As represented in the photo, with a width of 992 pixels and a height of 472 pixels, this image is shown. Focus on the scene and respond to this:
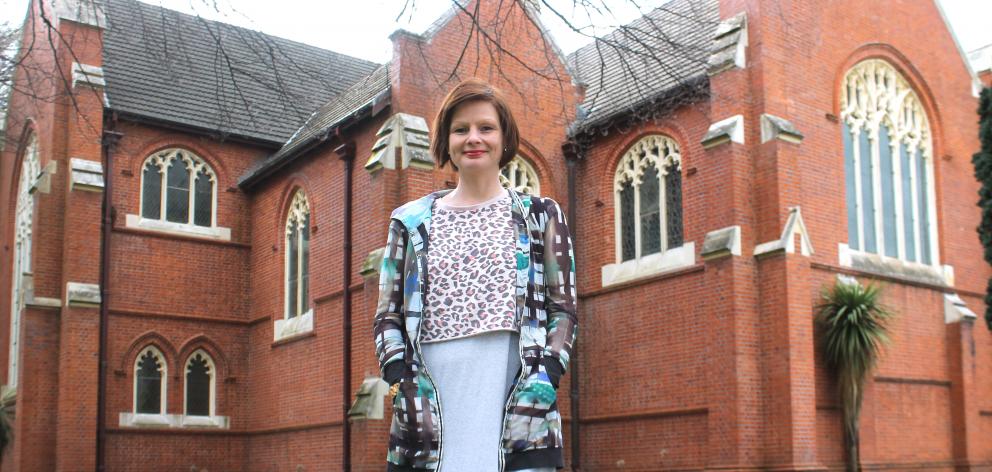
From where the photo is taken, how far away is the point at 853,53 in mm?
18219

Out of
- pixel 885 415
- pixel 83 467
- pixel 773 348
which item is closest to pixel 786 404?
pixel 773 348

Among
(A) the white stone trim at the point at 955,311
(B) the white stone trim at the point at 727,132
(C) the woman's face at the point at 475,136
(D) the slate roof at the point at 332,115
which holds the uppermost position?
(D) the slate roof at the point at 332,115

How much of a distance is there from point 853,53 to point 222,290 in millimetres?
13741

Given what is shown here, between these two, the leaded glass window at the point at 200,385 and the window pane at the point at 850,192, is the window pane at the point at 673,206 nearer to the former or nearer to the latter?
the window pane at the point at 850,192

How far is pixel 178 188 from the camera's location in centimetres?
2333

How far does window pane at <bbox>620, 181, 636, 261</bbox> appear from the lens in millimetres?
18984

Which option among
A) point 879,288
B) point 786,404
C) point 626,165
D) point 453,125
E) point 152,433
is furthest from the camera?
point 152,433

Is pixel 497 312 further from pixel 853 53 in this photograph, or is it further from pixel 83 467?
pixel 83 467

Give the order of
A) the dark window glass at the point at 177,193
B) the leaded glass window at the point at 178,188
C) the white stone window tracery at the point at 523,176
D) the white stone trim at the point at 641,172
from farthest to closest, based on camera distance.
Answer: the dark window glass at the point at 177,193
the leaded glass window at the point at 178,188
the white stone window tracery at the point at 523,176
the white stone trim at the point at 641,172

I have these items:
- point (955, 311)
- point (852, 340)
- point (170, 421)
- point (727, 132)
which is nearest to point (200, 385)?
point (170, 421)

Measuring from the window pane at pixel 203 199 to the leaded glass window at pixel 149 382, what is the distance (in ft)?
9.70

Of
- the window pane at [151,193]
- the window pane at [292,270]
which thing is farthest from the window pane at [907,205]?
the window pane at [151,193]

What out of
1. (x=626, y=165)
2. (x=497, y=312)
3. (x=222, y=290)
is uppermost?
(x=626, y=165)

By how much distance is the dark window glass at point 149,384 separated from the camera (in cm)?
2222
